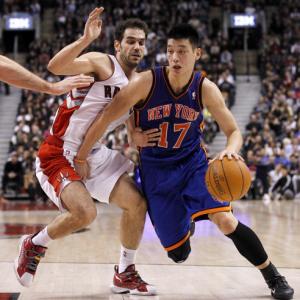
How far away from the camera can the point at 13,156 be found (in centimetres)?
1498

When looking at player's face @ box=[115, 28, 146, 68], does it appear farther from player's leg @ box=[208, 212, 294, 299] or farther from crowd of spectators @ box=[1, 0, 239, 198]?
crowd of spectators @ box=[1, 0, 239, 198]

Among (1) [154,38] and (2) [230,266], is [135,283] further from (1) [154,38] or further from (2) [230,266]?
(1) [154,38]

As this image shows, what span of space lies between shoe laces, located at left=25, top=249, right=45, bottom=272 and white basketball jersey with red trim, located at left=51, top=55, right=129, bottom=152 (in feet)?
2.28

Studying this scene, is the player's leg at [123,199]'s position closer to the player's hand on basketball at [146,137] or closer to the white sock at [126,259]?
the white sock at [126,259]

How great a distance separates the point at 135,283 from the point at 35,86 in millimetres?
1412

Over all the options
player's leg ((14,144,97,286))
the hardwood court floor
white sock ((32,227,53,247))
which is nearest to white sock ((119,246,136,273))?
the hardwood court floor

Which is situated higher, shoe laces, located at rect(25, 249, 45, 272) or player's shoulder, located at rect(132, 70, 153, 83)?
player's shoulder, located at rect(132, 70, 153, 83)

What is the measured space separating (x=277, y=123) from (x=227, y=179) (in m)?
12.7

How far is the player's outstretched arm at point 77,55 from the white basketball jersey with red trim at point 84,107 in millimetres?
141

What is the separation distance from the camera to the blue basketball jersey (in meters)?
4.27

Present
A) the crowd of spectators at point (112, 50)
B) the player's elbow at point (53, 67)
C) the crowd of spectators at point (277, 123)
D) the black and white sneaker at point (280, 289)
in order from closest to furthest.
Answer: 1. the black and white sneaker at point (280, 289)
2. the player's elbow at point (53, 67)
3. the crowd of spectators at point (277, 123)
4. the crowd of spectators at point (112, 50)

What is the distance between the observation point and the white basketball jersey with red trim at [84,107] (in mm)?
4395

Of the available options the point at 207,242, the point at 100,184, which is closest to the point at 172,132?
the point at 100,184

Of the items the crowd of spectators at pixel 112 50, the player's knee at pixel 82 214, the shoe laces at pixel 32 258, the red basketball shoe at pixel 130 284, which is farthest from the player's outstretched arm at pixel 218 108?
the crowd of spectators at pixel 112 50
